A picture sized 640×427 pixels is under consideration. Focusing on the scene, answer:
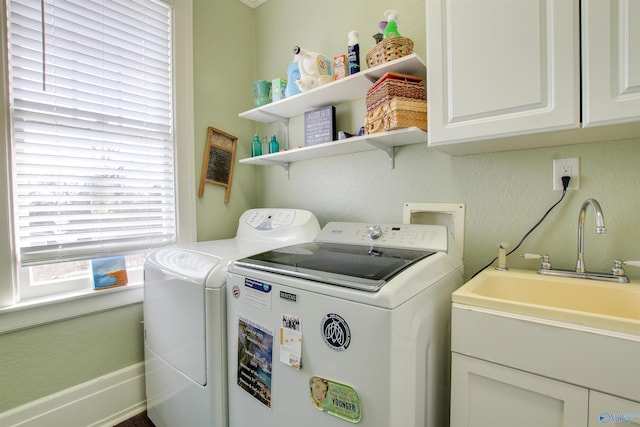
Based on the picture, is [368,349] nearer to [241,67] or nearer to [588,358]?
[588,358]

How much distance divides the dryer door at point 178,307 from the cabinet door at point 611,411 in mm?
1317

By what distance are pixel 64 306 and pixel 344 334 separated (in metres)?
1.54

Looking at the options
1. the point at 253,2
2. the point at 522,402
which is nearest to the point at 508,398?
the point at 522,402

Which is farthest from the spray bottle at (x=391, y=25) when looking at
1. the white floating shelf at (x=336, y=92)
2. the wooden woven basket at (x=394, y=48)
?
the white floating shelf at (x=336, y=92)

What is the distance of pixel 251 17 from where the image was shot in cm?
244

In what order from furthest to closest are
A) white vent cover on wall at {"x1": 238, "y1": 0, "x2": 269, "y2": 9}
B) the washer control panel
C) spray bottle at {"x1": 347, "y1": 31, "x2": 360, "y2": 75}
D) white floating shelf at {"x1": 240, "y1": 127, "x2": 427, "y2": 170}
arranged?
white vent cover on wall at {"x1": 238, "y1": 0, "x2": 269, "y2": 9} < spray bottle at {"x1": 347, "y1": 31, "x2": 360, "y2": 75} < white floating shelf at {"x1": 240, "y1": 127, "x2": 427, "y2": 170} < the washer control panel

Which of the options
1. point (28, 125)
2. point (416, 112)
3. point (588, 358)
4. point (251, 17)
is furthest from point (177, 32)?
point (588, 358)

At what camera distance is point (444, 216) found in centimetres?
155

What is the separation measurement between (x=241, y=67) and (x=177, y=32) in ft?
1.70

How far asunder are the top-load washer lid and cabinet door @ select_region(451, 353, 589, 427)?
379mm

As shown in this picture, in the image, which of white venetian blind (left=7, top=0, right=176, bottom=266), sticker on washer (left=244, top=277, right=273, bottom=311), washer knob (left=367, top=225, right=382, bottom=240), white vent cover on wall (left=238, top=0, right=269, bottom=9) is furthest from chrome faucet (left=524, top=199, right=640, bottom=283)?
white vent cover on wall (left=238, top=0, right=269, bottom=9)

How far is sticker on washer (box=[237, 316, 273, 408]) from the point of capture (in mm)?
1093

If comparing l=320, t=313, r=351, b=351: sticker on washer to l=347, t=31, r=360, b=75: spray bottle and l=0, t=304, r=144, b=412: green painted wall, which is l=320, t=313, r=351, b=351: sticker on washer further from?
l=0, t=304, r=144, b=412: green painted wall

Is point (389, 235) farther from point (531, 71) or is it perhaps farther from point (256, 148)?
point (256, 148)
